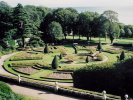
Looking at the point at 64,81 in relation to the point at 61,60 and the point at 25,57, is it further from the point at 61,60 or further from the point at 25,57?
the point at 25,57

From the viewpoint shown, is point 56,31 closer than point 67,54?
No

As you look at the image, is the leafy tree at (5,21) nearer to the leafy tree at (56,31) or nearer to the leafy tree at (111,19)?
the leafy tree at (56,31)

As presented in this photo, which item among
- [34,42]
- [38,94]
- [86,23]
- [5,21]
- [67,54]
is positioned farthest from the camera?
[86,23]

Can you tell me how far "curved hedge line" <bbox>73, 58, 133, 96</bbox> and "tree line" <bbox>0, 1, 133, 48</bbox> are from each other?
44712mm

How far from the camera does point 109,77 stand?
2709cm

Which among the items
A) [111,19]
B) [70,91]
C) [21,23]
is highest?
[111,19]

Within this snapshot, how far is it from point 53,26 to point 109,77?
59.0 meters

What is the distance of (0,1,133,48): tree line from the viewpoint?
7650cm

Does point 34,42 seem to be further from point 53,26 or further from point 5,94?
point 5,94

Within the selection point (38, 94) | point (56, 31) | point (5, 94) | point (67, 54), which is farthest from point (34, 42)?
point (5, 94)

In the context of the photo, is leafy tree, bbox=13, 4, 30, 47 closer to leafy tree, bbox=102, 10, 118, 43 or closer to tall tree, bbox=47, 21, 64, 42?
tall tree, bbox=47, 21, 64, 42

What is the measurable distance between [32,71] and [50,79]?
231 inches

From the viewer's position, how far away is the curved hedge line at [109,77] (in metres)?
26.1

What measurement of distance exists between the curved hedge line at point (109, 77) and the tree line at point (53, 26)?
44.7m
